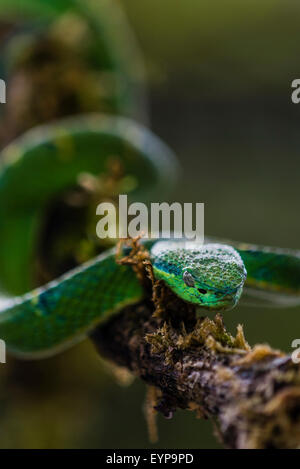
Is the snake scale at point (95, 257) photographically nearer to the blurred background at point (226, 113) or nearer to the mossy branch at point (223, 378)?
the mossy branch at point (223, 378)

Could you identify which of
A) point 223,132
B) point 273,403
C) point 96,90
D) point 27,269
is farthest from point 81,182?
point 223,132

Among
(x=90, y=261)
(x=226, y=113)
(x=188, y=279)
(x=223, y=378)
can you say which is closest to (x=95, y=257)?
(x=90, y=261)

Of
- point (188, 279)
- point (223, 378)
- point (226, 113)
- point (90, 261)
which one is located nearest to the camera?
point (223, 378)

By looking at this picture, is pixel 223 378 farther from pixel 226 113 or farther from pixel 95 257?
pixel 226 113

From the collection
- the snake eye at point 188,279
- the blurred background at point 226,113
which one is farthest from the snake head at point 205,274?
the blurred background at point 226,113

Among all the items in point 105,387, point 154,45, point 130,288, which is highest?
point 154,45
